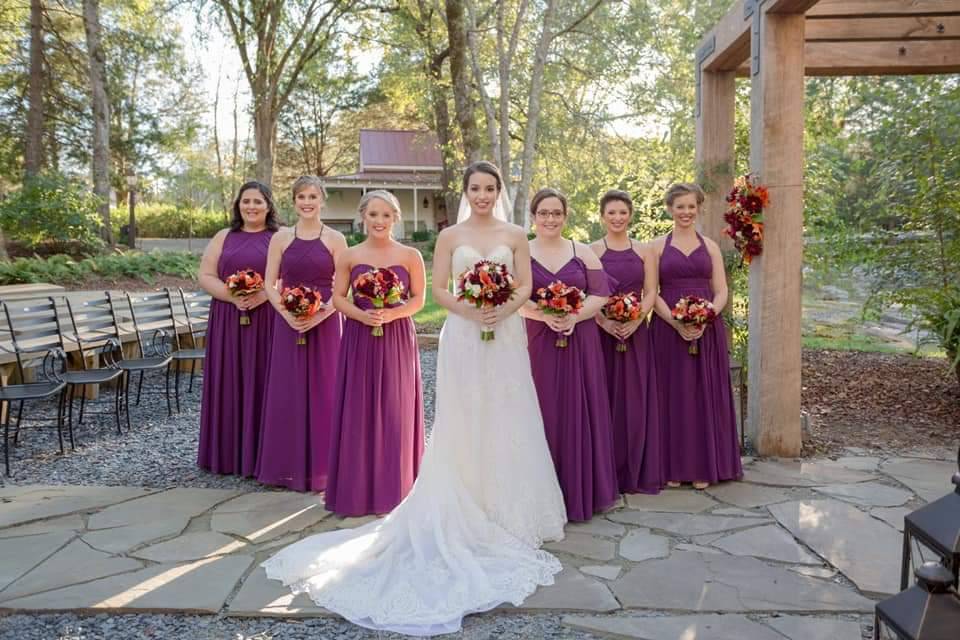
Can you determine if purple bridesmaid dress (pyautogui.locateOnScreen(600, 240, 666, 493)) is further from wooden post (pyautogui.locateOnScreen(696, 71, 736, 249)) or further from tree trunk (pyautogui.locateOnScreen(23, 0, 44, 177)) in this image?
tree trunk (pyautogui.locateOnScreen(23, 0, 44, 177))

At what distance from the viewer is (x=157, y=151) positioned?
3875 cm

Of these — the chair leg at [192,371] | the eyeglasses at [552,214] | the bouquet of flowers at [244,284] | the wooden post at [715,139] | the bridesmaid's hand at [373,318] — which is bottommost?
the chair leg at [192,371]

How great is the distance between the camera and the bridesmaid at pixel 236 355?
20.2ft

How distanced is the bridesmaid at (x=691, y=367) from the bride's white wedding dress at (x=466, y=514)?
1.40 m

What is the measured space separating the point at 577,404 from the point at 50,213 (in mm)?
19861

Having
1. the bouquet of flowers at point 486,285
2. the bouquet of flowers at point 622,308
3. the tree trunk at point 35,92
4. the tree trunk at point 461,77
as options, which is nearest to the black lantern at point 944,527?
the bouquet of flowers at point 486,285

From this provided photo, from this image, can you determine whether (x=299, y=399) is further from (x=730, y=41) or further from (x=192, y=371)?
(x=730, y=41)

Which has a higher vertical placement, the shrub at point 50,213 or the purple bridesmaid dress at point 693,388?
the shrub at point 50,213

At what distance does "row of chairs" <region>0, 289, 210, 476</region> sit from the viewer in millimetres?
7020

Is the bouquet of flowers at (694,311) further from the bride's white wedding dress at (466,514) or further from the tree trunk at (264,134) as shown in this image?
the tree trunk at (264,134)

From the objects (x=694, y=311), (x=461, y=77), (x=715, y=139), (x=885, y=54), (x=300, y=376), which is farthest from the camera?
(x=461, y=77)

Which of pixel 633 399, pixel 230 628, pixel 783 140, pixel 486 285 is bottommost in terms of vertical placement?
pixel 230 628

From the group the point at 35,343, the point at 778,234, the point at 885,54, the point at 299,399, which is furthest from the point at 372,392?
the point at 885,54

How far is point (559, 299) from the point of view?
16.5 ft
